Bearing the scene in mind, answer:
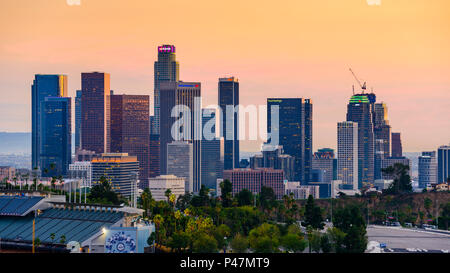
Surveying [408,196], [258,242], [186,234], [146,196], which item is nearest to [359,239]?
[258,242]

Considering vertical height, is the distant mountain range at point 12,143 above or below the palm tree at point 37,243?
above

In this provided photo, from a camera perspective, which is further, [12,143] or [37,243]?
[12,143]

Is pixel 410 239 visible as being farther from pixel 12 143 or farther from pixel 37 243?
pixel 12 143

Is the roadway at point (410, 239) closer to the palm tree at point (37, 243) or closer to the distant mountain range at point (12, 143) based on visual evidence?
the palm tree at point (37, 243)

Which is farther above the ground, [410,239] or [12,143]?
[12,143]

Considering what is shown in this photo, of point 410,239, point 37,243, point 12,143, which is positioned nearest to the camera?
point 37,243

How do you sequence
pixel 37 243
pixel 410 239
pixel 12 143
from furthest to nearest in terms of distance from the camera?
1. pixel 12 143
2. pixel 410 239
3. pixel 37 243

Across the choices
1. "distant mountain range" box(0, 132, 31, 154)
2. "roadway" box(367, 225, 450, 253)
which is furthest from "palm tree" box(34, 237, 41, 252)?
"distant mountain range" box(0, 132, 31, 154)

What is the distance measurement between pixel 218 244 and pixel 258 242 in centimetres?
645

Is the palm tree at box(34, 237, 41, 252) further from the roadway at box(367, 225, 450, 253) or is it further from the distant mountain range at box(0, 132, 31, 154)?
the distant mountain range at box(0, 132, 31, 154)

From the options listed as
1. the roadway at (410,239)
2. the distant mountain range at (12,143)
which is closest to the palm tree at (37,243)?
the roadway at (410,239)

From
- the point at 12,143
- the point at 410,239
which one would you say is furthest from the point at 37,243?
the point at 12,143
